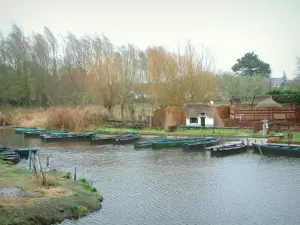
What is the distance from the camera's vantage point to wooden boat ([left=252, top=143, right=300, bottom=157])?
30328 mm

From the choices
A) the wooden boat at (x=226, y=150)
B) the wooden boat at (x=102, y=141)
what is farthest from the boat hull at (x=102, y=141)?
the wooden boat at (x=226, y=150)

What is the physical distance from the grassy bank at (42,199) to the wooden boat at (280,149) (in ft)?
55.6

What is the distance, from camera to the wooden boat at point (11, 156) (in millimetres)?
27156

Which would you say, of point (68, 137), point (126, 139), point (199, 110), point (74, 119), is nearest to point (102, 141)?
point (126, 139)

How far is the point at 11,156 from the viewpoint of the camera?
2798 cm

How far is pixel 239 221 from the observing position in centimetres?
1566

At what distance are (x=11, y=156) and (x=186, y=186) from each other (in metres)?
14.2

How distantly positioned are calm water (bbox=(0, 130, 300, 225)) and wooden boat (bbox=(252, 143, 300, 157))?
1.40m

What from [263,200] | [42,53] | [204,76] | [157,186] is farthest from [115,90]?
[263,200]

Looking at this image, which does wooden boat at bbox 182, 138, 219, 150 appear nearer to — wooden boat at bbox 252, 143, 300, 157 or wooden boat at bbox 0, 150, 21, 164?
wooden boat at bbox 252, 143, 300, 157

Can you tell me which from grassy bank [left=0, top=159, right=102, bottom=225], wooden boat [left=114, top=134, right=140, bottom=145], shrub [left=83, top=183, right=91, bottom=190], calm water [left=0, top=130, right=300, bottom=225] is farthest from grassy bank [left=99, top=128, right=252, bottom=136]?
grassy bank [left=0, top=159, right=102, bottom=225]

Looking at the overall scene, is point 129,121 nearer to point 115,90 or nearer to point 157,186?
point 115,90

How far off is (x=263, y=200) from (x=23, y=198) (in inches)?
451

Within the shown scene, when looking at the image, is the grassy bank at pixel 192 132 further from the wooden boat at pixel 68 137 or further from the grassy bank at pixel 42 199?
the grassy bank at pixel 42 199
